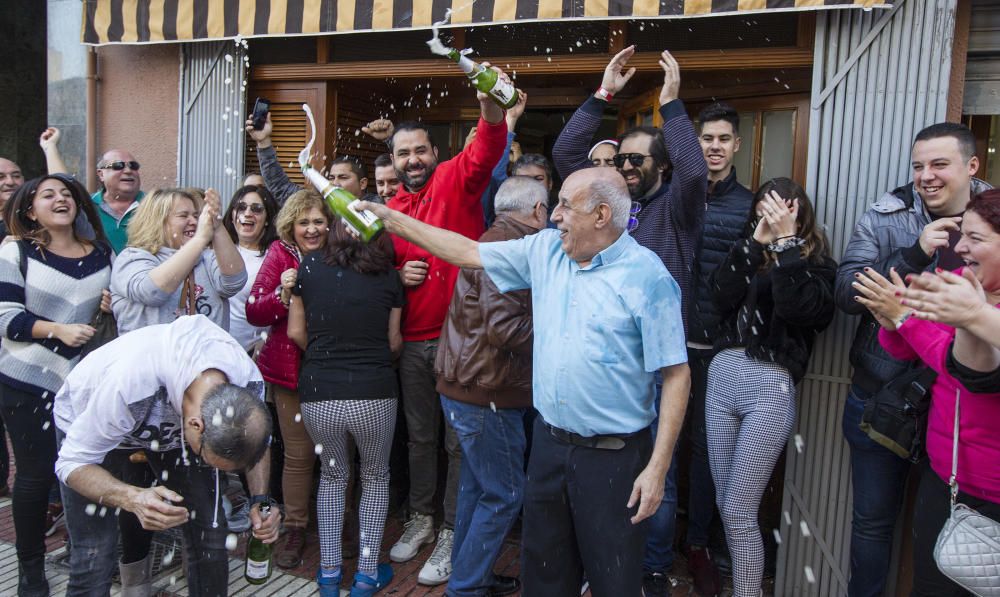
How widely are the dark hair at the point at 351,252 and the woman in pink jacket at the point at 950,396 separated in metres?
2.34

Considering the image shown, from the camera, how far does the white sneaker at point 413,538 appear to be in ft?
14.5

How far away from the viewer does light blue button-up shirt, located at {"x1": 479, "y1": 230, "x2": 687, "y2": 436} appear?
281 cm

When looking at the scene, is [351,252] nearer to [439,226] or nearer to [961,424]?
[439,226]

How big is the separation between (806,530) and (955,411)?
1567mm

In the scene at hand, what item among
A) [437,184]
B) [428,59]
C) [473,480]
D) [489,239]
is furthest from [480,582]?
[428,59]

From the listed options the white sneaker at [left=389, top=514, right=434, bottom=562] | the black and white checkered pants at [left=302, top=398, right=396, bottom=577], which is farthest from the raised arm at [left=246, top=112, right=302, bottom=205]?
the white sneaker at [left=389, top=514, right=434, bottom=562]

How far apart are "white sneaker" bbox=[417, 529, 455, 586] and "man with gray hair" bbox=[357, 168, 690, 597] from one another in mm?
1338

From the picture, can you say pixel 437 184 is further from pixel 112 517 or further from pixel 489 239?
pixel 112 517

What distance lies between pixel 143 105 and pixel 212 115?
2.57 ft

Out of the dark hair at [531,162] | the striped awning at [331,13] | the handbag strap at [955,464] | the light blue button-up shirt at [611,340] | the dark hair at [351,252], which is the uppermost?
the striped awning at [331,13]

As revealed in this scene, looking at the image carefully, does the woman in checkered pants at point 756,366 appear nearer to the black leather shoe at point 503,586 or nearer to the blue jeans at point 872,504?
the blue jeans at point 872,504

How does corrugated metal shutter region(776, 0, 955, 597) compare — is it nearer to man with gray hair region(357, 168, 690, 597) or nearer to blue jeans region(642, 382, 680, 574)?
blue jeans region(642, 382, 680, 574)

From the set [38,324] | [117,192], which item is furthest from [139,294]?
[117,192]

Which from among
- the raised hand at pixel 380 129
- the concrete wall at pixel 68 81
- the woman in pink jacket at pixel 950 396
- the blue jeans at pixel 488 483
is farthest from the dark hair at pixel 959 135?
the concrete wall at pixel 68 81
